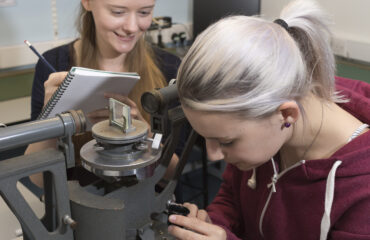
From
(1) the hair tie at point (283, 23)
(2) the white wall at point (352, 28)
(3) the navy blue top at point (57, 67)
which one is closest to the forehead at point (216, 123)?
(1) the hair tie at point (283, 23)

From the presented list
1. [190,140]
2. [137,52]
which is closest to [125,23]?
[137,52]

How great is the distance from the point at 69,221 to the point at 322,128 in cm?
56

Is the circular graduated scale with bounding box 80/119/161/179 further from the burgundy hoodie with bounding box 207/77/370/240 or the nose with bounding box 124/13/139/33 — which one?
the nose with bounding box 124/13/139/33

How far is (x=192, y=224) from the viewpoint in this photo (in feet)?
2.69

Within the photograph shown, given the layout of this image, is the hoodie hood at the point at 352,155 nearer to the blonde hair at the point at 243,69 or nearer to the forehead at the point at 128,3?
the blonde hair at the point at 243,69

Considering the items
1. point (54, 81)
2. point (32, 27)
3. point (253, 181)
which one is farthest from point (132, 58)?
point (32, 27)

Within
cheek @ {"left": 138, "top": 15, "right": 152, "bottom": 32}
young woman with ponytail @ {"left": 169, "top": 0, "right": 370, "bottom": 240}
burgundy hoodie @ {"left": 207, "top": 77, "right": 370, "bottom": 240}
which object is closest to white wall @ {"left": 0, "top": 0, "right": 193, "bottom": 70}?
cheek @ {"left": 138, "top": 15, "right": 152, "bottom": 32}

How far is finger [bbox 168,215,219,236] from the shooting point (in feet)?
2.66

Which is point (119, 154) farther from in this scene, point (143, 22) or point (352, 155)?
point (143, 22)

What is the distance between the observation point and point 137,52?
4.70 ft

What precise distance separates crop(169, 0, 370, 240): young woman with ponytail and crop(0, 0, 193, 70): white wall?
173 centimetres

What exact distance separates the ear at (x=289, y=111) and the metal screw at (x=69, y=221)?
1.39 ft

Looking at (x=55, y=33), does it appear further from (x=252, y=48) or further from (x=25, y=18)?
(x=252, y=48)

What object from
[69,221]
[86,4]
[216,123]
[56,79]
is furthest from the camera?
[86,4]
